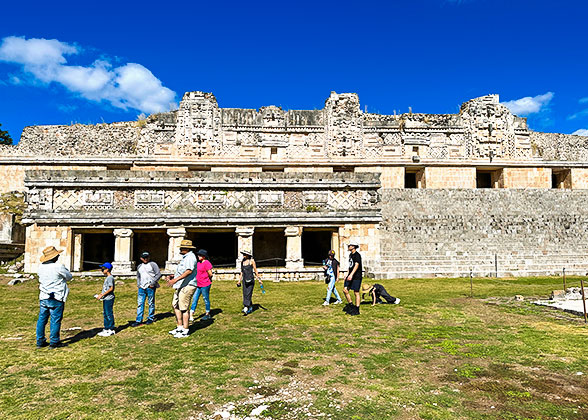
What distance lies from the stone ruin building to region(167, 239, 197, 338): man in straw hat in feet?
25.6

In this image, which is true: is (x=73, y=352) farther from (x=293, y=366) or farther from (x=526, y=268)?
(x=526, y=268)

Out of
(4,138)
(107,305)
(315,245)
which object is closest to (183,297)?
(107,305)

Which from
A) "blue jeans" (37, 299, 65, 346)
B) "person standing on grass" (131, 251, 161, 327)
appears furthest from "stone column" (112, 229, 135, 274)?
"blue jeans" (37, 299, 65, 346)

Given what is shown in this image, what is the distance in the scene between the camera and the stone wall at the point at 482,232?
551 inches

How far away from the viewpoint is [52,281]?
17.9 feet

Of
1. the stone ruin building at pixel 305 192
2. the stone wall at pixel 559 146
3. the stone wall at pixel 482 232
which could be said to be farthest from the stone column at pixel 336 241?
the stone wall at pixel 559 146

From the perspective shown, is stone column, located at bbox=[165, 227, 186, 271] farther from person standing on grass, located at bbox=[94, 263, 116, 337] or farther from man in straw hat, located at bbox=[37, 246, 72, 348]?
man in straw hat, located at bbox=[37, 246, 72, 348]

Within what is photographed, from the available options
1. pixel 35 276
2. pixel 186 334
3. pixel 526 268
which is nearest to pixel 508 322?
pixel 186 334

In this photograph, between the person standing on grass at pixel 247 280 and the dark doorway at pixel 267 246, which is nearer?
Answer: the person standing on grass at pixel 247 280

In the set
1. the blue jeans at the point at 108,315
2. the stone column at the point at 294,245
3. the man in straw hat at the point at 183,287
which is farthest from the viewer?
the stone column at the point at 294,245

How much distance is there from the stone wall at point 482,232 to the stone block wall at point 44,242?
446 inches

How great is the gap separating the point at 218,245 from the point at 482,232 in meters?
12.4

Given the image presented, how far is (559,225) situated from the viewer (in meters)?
16.7

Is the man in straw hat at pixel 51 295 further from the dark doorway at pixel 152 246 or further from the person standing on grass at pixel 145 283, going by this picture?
the dark doorway at pixel 152 246
